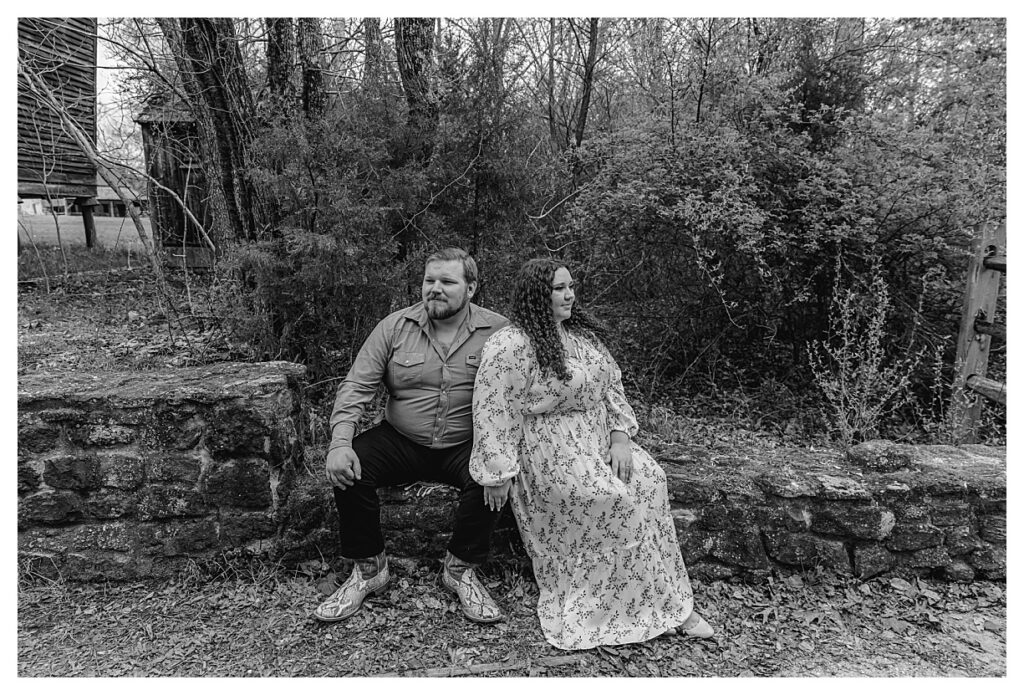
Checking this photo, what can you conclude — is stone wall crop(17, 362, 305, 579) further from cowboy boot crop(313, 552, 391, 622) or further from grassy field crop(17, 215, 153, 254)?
grassy field crop(17, 215, 153, 254)

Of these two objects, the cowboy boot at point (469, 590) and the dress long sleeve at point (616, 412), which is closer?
the cowboy boot at point (469, 590)

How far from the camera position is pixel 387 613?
2.80m

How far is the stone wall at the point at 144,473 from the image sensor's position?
2.89m

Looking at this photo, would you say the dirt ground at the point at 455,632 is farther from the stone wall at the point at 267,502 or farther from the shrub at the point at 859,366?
the shrub at the point at 859,366

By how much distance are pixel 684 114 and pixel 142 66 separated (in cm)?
389

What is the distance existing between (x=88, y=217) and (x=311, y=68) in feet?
19.4

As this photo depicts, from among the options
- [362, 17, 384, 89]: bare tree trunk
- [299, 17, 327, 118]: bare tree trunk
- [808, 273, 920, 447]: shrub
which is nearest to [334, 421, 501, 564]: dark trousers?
[362, 17, 384, 89]: bare tree trunk

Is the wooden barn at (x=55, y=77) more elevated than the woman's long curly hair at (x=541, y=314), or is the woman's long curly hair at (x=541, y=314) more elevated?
the wooden barn at (x=55, y=77)

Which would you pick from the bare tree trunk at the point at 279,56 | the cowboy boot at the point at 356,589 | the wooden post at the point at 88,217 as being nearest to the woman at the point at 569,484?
the cowboy boot at the point at 356,589

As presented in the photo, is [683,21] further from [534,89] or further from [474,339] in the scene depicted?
[474,339]

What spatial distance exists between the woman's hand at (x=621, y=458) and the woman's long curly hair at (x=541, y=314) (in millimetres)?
356

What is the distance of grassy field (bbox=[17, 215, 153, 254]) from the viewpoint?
7625mm

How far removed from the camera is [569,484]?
8.77 ft

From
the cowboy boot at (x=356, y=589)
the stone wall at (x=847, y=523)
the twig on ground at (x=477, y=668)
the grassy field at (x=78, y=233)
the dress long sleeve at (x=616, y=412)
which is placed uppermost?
the grassy field at (x=78, y=233)
